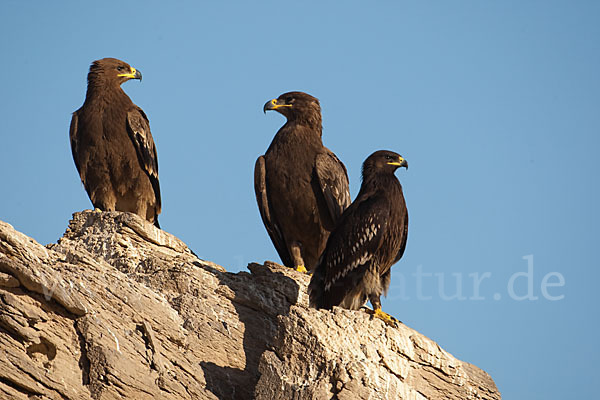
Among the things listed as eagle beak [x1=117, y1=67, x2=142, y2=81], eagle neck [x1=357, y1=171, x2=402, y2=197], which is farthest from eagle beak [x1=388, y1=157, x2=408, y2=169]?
eagle beak [x1=117, y1=67, x2=142, y2=81]

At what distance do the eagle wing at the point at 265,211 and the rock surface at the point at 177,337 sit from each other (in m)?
1.82

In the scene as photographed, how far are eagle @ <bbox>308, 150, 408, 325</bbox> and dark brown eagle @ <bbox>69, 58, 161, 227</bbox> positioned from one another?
3728 millimetres

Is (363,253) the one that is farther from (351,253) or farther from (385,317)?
(385,317)

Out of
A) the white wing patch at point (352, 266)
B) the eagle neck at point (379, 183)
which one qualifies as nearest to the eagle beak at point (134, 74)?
the eagle neck at point (379, 183)

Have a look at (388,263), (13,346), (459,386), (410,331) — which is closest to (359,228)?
(388,263)

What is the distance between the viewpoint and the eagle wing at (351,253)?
10445mm

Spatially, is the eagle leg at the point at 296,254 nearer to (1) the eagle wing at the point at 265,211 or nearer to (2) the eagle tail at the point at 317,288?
(1) the eagle wing at the point at 265,211

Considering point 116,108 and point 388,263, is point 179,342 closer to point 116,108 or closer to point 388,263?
point 388,263

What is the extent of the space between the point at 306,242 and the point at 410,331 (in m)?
3.21

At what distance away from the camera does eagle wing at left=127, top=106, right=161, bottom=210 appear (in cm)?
1327

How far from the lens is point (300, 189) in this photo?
12703 millimetres

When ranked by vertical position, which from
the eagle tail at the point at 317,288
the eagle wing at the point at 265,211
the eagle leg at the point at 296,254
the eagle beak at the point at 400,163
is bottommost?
the eagle tail at the point at 317,288

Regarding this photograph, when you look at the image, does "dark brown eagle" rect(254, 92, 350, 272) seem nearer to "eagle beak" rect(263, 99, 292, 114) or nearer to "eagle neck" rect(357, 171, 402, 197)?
"eagle beak" rect(263, 99, 292, 114)

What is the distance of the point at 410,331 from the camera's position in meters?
10.1
